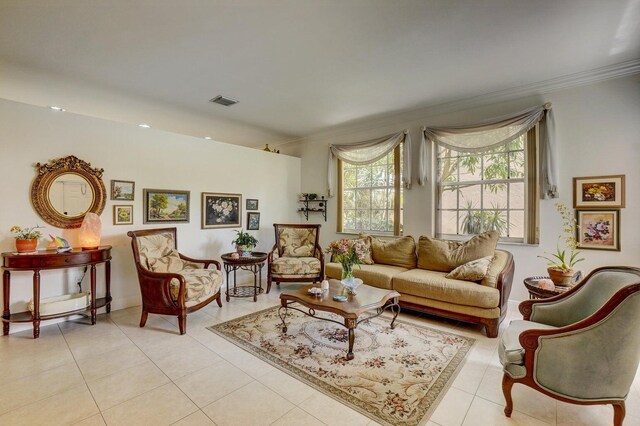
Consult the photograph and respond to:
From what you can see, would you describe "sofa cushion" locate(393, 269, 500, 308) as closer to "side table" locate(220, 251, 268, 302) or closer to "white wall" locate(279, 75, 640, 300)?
"white wall" locate(279, 75, 640, 300)

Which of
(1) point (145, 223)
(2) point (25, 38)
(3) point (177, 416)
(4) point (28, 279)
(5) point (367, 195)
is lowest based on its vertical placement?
(3) point (177, 416)

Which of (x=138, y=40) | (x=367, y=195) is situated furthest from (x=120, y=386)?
(x=367, y=195)

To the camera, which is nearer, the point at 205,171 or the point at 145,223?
the point at 145,223

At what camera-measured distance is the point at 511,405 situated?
188cm

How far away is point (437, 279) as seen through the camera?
3473 millimetres

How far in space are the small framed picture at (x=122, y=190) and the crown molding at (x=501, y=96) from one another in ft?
11.5

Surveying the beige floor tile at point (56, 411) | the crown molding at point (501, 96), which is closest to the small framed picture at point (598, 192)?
the crown molding at point (501, 96)

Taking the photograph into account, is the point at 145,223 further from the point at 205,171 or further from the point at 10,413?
the point at 10,413

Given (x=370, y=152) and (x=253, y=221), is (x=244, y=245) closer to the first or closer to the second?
(x=253, y=221)

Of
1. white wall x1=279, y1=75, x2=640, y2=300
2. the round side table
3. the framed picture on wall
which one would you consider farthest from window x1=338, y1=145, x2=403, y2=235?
the framed picture on wall

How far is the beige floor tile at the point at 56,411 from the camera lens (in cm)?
181

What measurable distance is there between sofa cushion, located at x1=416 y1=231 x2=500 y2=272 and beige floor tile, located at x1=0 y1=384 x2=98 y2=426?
374 centimetres

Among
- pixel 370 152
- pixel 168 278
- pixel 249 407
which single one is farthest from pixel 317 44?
pixel 249 407

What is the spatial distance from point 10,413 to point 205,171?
11.4ft
